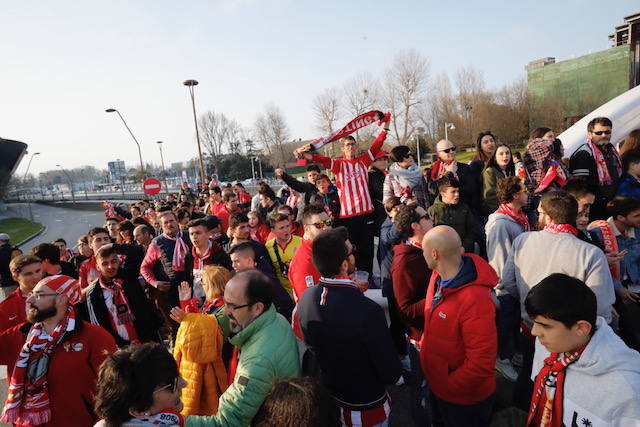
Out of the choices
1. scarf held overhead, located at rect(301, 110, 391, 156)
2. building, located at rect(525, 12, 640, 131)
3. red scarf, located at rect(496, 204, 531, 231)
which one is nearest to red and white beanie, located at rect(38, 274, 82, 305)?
scarf held overhead, located at rect(301, 110, 391, 156)

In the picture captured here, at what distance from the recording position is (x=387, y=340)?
7.63 ft

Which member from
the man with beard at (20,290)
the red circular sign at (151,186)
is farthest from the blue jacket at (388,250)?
the red circular sign at (151,186)

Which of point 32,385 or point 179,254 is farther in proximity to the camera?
point 179,254

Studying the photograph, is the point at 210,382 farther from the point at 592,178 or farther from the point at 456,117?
the point at 456,117

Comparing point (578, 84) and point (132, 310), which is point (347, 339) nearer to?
point (132, 310)

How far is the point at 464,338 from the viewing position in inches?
92.0

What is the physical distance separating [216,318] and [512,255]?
265 centimetres

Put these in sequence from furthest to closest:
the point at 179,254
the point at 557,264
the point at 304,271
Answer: the point at 179,254
the point at 304,271
the point at 557,264

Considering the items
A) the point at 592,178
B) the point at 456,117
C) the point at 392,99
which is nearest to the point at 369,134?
the point at 392,99

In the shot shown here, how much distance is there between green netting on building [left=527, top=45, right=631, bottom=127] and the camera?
34.5 meters

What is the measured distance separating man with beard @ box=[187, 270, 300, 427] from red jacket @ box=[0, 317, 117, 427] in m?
1.28

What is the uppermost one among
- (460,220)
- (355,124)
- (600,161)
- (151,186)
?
(355,124)

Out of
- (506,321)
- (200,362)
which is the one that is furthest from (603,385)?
(200,362)

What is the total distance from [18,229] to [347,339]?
4283 centimetres
